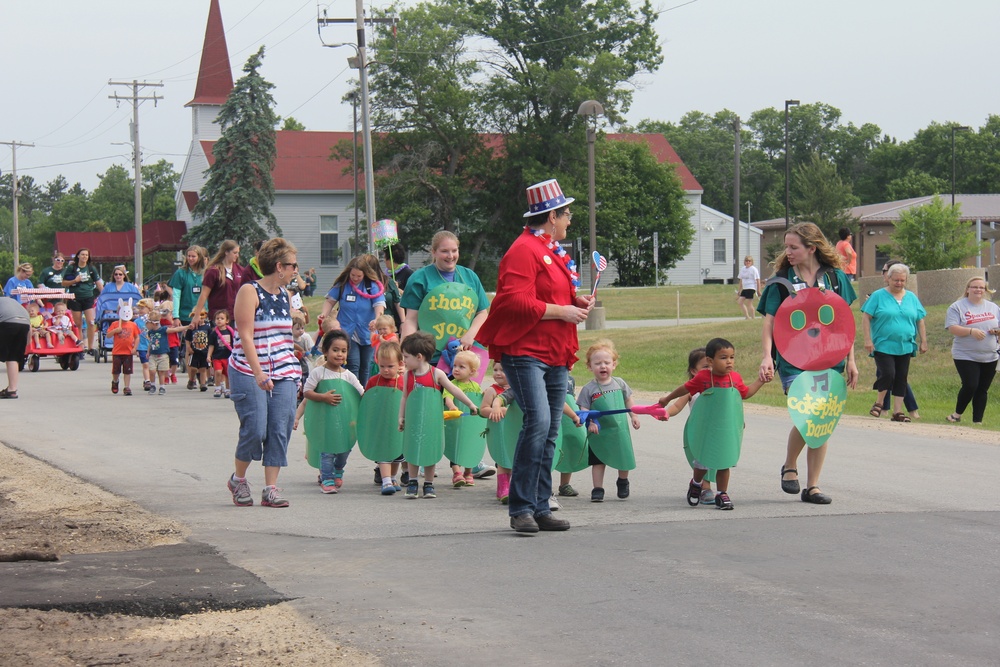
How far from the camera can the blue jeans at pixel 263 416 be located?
8.52 meters

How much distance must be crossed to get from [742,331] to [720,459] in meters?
17.8

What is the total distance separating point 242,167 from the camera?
6353 cm

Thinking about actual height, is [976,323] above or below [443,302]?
below

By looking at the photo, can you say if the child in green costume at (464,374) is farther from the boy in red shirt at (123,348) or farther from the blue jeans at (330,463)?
the boy in red shirt at (123,348)

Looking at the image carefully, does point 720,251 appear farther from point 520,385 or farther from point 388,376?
point 520,385

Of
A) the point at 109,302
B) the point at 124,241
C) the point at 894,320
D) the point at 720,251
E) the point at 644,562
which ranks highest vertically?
the point at 124,241

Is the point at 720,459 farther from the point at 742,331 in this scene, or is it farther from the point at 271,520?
the point at 742,331

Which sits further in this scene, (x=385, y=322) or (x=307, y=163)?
(x=307, y=163)

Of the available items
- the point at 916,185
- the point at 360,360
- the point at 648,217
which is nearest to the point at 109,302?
the point at 360,360

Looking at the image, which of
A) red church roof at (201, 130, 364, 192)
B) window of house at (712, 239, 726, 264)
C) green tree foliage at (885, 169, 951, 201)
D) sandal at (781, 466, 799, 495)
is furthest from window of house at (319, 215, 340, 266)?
sandal at (781, 466, 799, 495)

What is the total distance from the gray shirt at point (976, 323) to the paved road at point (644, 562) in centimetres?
301

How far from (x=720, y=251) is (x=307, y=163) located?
87.0ft

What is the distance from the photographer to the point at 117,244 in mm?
82562

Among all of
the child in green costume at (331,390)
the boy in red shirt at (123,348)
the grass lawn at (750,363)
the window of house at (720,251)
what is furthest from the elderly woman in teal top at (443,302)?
the window of house at (720,251)
